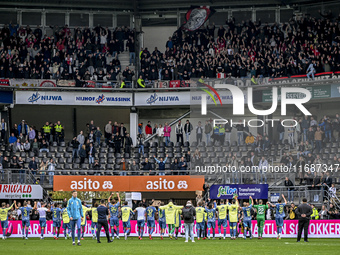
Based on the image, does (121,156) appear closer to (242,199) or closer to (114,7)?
(242,199)

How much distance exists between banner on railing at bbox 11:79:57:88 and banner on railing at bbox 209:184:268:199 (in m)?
14.6

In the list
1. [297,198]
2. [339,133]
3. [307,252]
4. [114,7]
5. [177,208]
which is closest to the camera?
[307,252]

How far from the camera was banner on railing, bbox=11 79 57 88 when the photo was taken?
4338 cm

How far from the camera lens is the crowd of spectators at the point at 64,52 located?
1747 inches

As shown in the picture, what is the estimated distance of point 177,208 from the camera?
94.5 ft

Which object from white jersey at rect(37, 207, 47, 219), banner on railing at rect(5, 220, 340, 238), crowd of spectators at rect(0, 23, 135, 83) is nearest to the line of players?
white jersey at rect(37, 207, 47, 219)

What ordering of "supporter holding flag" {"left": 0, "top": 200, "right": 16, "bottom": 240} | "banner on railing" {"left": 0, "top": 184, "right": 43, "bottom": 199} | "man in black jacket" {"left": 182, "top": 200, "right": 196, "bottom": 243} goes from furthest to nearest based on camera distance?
"banner on railing" {"left": 0, "top": 184, "right": 43, "bottom": 199}, "supporter holding flag" {"left": 0, "top": 200, "right": 16, "bottom": 240}, "man in black jacket" {"left": 182, "top": 200, "right": 196, "bottom": 243}

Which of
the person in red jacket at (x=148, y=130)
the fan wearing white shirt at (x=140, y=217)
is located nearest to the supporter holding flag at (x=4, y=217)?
the fan wearing white shirt at (x=140, y=217)

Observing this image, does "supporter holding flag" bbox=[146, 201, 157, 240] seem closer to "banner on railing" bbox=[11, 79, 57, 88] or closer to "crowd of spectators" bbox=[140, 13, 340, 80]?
"crowd of spectators" bbox=[140, 13, 340, 80]

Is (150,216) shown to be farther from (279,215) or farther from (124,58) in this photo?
(124,58)

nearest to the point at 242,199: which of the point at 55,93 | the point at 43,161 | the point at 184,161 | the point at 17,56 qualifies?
the point at 184,161

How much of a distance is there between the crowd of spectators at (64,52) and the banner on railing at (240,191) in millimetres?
13587

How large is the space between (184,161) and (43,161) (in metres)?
8.44

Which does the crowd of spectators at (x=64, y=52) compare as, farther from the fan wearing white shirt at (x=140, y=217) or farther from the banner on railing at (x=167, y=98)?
the fan wearing white shirt at (x=140, y=217)
